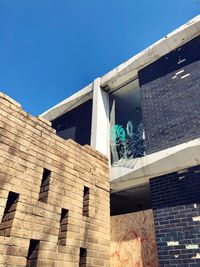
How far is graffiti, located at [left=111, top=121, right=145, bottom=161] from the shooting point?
7617 mm

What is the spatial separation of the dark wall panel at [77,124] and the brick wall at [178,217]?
152 inches

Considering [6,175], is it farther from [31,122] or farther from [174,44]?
[174,44]

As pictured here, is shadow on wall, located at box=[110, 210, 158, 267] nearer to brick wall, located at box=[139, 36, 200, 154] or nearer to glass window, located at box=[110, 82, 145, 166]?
glass window, located at box=[110, 82, 145, 166]

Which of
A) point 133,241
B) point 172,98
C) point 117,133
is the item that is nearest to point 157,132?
point 172,98

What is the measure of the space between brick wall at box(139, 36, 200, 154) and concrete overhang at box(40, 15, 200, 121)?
0.20m

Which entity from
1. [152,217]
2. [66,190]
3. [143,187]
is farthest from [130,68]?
[66,190]

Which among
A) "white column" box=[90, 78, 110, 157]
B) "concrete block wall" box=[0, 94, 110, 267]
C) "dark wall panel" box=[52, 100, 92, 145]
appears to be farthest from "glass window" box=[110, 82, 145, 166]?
"concrete block wall" box=[0, 94, 110, 267]

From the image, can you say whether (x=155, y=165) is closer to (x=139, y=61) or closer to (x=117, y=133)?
(x=117, y=133)

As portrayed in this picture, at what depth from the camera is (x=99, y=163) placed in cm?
554

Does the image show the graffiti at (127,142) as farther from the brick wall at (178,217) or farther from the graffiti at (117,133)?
the brick wall at (178,217)

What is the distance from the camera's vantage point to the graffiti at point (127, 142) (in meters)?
7.62

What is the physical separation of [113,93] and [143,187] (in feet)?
13.8

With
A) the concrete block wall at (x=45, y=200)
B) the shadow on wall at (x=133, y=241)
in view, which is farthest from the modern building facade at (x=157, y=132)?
the concrete block wall at (x=45, y=200)

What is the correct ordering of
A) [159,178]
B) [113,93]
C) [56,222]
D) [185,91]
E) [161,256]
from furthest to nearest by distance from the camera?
[113,93], [185,91], [159,178], [161,256], [56,222]
